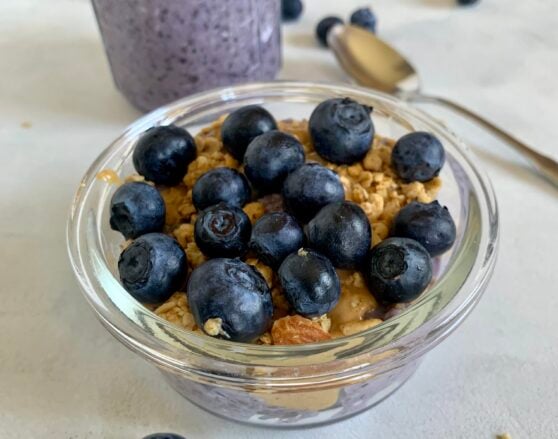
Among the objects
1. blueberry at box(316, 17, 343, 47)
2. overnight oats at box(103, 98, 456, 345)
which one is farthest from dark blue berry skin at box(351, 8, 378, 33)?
overnight oats at box(103, 98, 456, 345)

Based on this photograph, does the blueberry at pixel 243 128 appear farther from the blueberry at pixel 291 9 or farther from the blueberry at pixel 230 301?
the blueberry at pixel 291 9

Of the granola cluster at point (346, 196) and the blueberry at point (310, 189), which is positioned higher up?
the blueberry at point (310, 189)

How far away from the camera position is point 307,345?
60 centimetres

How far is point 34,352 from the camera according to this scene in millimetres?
831

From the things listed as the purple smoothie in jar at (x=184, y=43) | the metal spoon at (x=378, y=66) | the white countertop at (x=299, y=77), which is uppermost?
the purple smoothie in jar at (x=184, y=43)

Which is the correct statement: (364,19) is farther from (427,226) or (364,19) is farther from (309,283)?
(309,283)

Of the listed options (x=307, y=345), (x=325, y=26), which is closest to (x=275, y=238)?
(x=307, y=345)

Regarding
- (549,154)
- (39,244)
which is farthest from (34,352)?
(549,154)

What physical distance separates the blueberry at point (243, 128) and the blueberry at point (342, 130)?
65 mm

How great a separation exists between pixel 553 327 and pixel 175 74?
2.35ft

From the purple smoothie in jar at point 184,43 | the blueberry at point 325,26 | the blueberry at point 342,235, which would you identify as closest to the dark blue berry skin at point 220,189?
the blueberry at point 342,235

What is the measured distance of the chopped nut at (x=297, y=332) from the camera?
0.62m

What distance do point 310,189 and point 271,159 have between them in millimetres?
66

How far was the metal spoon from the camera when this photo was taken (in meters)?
1.22
